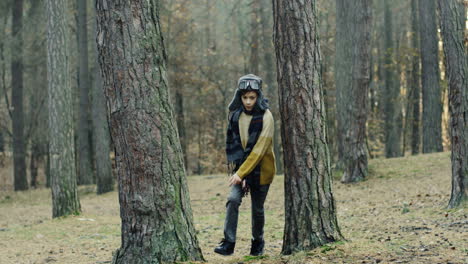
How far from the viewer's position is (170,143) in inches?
196

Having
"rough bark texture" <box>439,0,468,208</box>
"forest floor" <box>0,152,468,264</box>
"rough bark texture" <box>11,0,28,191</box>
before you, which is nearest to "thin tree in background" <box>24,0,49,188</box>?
"rough bark texture" <box>11,0,28,191</box>

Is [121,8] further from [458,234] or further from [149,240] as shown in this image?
[458,234]

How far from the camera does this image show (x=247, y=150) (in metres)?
5.75

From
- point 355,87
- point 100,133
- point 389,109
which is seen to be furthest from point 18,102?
point 389,109

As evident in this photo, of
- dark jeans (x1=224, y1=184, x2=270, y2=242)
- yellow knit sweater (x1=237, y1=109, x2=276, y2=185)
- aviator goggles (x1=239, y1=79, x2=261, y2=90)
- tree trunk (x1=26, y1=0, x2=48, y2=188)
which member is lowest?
dark jeans (x1=224, y1=184, x2=270, y2=242)

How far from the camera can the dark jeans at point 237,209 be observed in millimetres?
5777

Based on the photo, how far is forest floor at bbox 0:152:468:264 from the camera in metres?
5.36

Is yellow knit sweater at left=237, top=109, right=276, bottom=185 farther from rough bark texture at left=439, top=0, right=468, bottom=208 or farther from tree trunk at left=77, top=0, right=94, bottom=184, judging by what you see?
tree trunk at left=77, top=0, right=94, bottom=184

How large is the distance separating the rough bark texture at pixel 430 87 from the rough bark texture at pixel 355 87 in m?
5.99

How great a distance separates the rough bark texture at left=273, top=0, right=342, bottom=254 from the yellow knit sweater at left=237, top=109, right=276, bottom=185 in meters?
0.31

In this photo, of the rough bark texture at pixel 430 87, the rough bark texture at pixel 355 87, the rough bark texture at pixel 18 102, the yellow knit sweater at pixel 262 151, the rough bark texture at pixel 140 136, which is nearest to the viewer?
the rough bark texture at pixel 140 136

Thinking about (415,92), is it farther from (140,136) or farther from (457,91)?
(140,136)

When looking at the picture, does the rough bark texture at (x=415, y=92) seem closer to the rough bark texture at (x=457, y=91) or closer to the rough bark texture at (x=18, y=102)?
→ the rough bark texture at (x=18, y=102)

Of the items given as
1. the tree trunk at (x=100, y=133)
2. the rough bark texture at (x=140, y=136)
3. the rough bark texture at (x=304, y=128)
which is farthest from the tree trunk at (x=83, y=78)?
the rough bark texture at (x=304, y=128)
